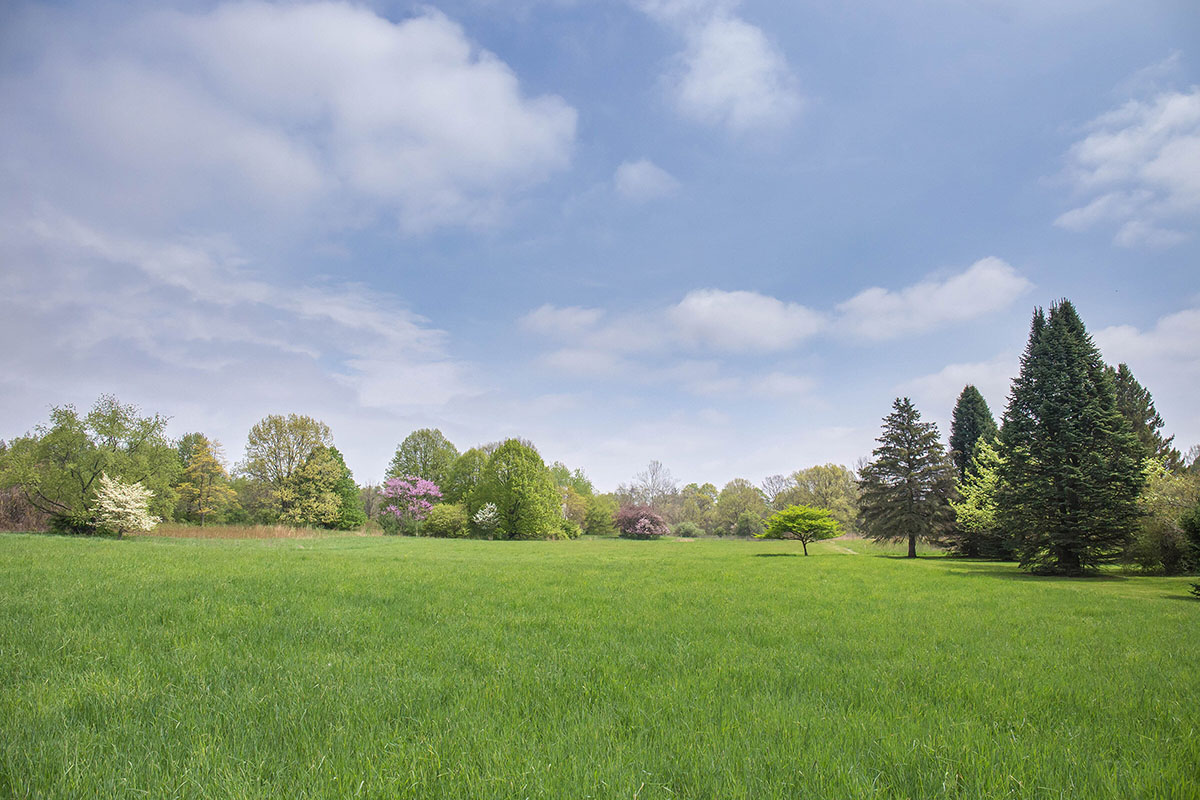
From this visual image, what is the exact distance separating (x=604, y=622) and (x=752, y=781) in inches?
197

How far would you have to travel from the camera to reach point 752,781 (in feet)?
9.57

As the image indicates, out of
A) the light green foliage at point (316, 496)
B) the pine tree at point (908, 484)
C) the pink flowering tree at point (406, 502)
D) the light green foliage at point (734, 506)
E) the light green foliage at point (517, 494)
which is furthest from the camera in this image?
the light green foliage at point (734, 506)

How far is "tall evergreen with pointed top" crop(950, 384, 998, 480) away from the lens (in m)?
42.7

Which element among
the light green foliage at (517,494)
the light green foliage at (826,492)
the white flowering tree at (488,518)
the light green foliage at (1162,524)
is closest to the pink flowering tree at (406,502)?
the light green foliage at (517,494)

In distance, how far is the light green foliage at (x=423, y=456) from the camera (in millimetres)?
68188

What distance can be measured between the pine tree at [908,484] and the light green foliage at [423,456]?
165 feet

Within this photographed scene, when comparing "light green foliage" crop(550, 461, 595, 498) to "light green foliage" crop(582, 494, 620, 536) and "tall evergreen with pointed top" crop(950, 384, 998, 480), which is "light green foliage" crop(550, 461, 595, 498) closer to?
"light green foliage" crop(582, 494, 620, 536)

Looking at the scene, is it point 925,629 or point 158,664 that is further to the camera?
point 925,629

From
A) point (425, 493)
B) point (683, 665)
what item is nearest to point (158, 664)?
point (683, 665)

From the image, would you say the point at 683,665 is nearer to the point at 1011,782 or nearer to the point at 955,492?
the point at 1011,782

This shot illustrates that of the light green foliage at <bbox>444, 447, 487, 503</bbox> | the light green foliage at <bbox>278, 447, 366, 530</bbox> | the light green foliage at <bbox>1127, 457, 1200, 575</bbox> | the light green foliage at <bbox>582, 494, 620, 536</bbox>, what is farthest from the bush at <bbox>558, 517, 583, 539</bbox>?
the light green foliage at <bbox>1127, 457, 1200, 575</bbox>

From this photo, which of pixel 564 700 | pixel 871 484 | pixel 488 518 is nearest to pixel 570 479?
pixel 488 518

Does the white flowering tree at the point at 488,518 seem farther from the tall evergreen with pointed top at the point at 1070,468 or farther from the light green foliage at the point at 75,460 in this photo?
the tall evergreen with pointed top at the point at 1070,468

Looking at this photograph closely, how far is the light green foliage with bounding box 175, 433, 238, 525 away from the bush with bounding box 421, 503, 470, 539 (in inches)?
837
